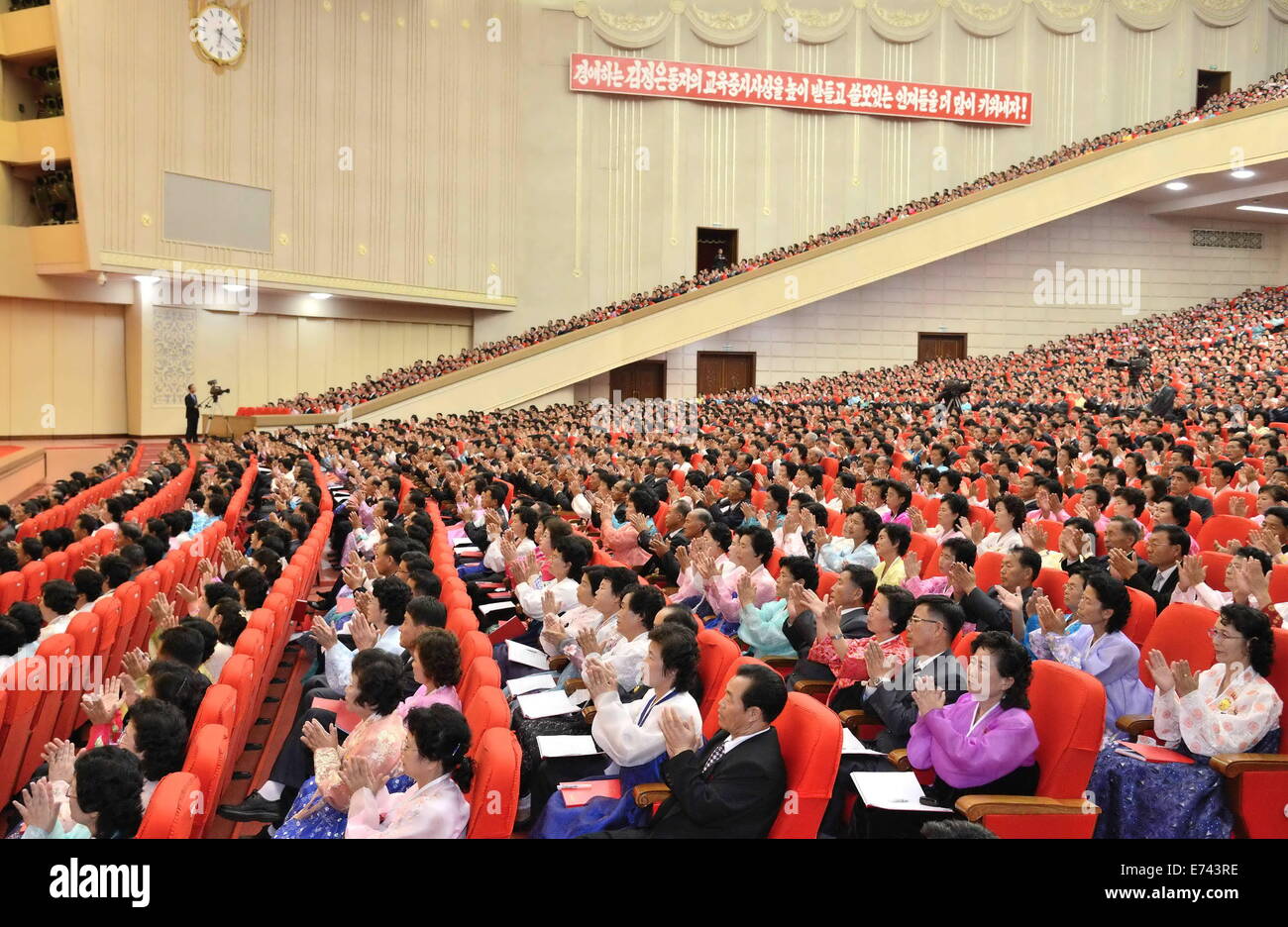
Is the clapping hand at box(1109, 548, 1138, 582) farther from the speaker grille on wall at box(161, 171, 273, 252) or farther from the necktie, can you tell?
the speaker grille on wall at box(161, 171, 273, 252)

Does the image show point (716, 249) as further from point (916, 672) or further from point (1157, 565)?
point (916, 672)

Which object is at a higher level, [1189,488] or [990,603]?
[1189,488]

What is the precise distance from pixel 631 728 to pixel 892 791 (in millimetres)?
624

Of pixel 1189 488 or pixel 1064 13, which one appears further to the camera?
pixel 1064 13

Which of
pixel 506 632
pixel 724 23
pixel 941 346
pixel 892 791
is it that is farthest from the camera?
pixel 941 346

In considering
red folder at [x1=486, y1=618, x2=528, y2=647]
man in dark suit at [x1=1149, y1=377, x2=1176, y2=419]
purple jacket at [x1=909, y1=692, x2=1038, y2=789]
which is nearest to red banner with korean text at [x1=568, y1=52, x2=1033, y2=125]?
man in dark suit at [x1=1149, y1=377, x2=1176, y2=419]

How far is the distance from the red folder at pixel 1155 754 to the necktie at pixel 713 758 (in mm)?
1036

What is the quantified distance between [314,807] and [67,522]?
4968 millimetres

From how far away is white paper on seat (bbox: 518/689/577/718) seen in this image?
298cm

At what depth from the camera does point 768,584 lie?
381 centimetres

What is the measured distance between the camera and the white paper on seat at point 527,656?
3615mm

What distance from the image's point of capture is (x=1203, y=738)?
7.97ft

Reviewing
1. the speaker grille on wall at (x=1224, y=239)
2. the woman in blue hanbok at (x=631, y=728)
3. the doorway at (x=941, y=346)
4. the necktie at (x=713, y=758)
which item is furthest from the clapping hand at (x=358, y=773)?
the speaker grille on wall at (x=1224, y=239)

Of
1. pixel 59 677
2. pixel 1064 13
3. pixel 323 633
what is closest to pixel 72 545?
pixel 59 677
